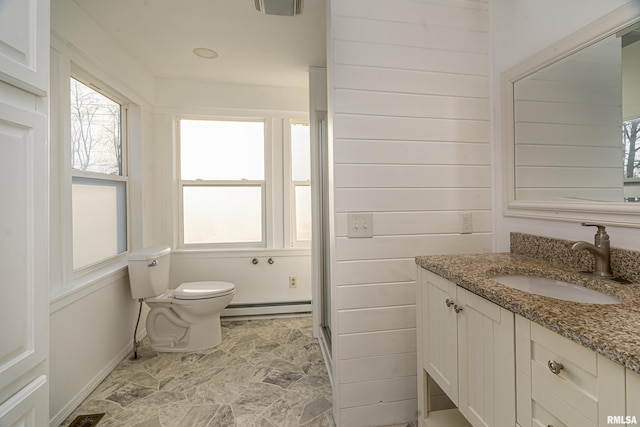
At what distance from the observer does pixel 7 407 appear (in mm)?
787

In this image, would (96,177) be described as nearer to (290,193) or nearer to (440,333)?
(290,193)

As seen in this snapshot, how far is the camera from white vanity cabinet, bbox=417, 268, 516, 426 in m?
0.86

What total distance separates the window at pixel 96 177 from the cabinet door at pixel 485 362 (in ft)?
7.45

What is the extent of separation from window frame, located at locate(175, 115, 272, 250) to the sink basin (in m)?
2.30

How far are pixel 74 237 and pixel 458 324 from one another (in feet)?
7.39

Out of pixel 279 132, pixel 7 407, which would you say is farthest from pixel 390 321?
pixel 279 132

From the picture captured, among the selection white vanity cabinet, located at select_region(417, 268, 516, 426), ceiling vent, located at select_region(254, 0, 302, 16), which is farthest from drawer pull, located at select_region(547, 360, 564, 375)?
ceiling vent, located at select_region(254, 0, 302, 16)

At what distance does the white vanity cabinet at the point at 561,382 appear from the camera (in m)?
0.59

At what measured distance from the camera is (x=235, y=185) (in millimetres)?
3068

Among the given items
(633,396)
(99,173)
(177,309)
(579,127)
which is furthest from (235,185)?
(633,396)

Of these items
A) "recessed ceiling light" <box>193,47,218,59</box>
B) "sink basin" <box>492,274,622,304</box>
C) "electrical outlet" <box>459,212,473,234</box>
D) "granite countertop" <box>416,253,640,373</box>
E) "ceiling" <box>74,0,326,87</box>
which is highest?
"recessed ceiling light" <box>193,47,218,59</box>

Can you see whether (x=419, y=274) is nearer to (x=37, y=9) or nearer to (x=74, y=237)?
(x=37, y=9)

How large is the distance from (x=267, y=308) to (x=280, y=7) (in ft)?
8.49

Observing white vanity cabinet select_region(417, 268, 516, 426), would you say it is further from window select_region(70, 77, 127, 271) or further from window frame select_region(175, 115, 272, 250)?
window select_region(70, 77, 127, 271)
